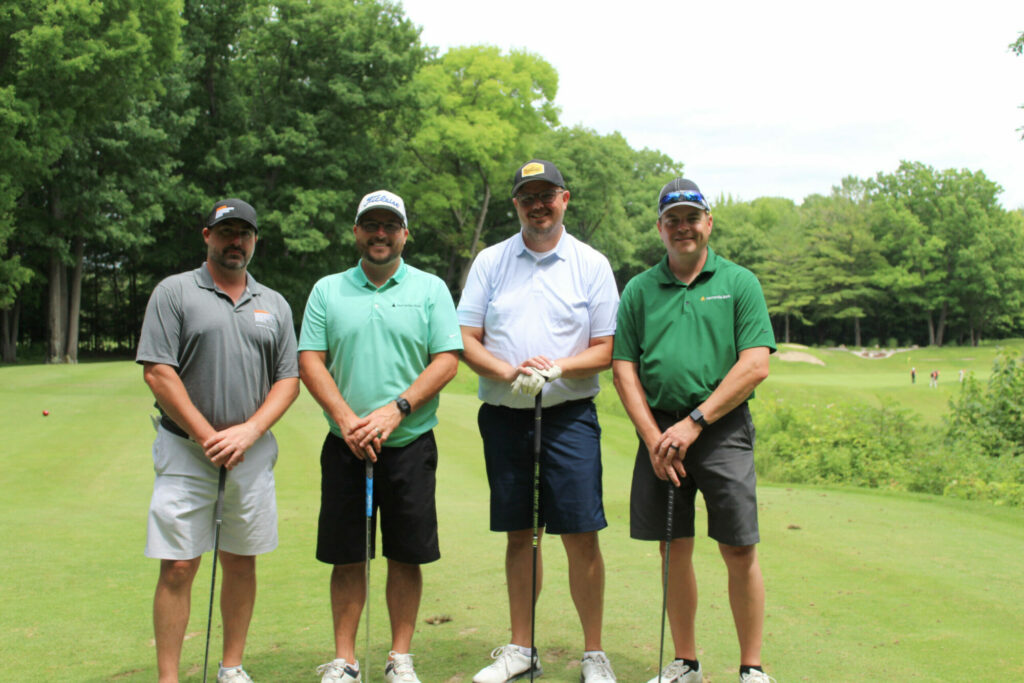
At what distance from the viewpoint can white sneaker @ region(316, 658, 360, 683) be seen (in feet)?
10.7

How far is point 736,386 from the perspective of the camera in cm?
330

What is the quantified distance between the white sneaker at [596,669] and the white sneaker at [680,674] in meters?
0.17

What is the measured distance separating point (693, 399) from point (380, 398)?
4.29ft

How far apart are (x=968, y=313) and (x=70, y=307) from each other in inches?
2243

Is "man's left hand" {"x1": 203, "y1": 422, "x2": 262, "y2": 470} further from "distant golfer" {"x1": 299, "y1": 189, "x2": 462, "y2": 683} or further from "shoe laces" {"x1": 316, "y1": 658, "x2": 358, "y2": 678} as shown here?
"shoe laces" {"x1": 316, "y1": 658, "x2": 358, "y2": 678}

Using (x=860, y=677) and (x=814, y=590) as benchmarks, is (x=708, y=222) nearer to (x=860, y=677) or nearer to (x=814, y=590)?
(x=860, y=677)

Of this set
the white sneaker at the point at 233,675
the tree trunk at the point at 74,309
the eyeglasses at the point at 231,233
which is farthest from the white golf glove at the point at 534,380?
the tree trunk at the point at 74,309

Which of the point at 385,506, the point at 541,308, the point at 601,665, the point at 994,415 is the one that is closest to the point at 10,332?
the point at 994,415

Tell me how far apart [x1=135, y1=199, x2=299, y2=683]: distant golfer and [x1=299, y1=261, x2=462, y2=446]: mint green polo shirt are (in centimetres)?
19

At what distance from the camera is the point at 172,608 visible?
126 inches

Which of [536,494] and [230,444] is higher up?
[230,444]

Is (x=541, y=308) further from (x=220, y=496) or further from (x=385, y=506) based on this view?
(x=220, y=496)

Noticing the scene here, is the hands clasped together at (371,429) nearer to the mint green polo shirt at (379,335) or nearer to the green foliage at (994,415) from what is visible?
the mint green polo shirt at (379,335)

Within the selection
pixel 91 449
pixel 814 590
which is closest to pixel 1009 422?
pixel 814 590
